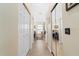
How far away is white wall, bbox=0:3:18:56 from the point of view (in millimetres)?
2050

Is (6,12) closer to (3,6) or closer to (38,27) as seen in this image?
(3,6)

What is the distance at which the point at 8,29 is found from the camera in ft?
6.91

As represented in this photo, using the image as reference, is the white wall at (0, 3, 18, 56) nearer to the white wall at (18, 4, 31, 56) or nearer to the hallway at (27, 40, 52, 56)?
the white wall at (18, 4, 31, 56)

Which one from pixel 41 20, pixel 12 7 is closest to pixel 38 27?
pixel 41 20

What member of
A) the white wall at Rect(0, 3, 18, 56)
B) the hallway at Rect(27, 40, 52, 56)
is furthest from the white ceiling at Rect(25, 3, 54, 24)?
the white wall at Rect(0, 3, 18, 56)

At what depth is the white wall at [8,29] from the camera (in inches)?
80.7

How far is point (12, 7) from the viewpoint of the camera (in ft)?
7.02

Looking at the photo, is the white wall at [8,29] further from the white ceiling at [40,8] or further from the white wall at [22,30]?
the white ceiling at [40,8]

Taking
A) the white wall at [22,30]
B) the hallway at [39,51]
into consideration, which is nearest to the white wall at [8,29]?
the white wall at [22,30]

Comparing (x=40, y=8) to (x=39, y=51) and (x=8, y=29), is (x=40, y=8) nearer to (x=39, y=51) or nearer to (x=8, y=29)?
(x=39, y=51)

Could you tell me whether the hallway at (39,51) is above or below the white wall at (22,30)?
below

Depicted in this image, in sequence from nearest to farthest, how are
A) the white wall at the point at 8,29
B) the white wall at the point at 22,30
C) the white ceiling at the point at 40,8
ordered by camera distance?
the white wall at the point at 8,29
the white wall at the point at 22,30
the white ceiling at the point at 40,8

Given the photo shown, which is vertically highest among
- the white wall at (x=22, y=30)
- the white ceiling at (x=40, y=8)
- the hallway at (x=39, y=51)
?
the white ceiling at (x=40, y=8)

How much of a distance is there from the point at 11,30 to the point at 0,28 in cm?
20
